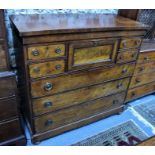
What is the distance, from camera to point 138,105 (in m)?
2.38

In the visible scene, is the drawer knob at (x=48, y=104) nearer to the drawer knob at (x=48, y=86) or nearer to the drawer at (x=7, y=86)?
the drawer knob at (x=48, y=86)

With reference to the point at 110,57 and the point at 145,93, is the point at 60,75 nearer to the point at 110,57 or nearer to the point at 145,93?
the point at 110,57

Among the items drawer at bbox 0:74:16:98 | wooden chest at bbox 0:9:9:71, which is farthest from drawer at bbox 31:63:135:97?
wooden chest at bbox 0:9:9:71

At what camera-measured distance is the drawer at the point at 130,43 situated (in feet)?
5.33

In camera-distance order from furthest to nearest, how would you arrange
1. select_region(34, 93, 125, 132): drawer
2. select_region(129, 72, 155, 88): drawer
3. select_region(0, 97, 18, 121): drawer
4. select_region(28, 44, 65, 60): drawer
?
select_region(129, 72, 155, 88): drawer < select_region(34, 93, 125, 132): drawer < select_region(0, 97, 18, 121): drawer < select_region(28, 44, 65, 60): drawer

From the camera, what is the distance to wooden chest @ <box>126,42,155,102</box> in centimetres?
201

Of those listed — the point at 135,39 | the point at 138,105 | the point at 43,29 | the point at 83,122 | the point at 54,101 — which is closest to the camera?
the point at 43,29

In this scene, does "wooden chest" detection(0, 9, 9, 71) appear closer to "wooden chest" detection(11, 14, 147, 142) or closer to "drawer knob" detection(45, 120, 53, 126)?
→ "wooden chest" detection(11, 14, 147, 142)

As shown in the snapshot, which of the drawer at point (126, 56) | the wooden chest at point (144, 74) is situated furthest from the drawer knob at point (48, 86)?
the wooden chest at point (144, 74)

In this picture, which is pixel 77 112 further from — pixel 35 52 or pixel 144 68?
pixel 144 68

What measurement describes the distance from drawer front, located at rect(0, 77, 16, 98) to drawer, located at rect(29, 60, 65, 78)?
0.16 m

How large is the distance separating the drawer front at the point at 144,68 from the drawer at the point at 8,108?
1.38 meters
